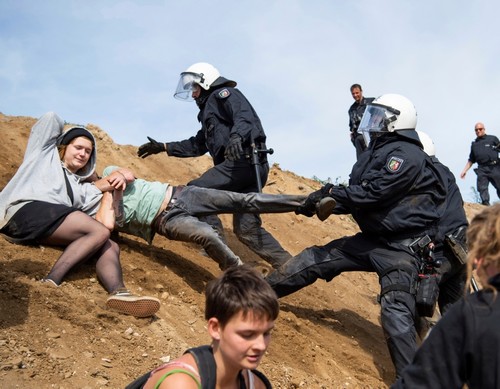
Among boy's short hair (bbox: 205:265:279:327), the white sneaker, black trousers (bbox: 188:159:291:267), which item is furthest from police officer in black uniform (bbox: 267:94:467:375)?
boy's short hair (bbox: 205:265:279:327)

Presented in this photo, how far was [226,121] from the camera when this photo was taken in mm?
7094

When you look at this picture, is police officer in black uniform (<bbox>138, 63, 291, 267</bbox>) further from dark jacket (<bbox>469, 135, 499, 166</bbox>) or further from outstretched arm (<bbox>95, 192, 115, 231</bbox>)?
dark jacket (<bbox>469, 135, 499, 166</bbox>)

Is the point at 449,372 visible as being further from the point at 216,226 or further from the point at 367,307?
the point at 367,307

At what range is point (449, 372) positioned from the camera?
210 cm

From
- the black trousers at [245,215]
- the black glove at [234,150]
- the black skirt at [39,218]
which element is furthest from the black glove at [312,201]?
the black skirt at [39,218]

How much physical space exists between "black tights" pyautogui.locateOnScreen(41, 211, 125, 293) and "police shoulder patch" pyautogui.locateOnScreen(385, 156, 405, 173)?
7.77 ft

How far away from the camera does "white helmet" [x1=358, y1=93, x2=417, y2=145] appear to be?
5.86 m

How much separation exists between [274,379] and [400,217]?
172 cm

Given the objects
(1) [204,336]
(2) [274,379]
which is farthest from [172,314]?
(2) [274,379]

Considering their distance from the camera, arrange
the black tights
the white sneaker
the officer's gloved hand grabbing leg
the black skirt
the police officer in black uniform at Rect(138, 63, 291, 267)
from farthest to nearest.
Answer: the police officer in black uniform at Rect(138, 63, 291, 267), the officer's gloved hand grabbing leg, the black skirt, the black tights, the white sneaker

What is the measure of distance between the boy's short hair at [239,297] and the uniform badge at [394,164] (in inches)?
120

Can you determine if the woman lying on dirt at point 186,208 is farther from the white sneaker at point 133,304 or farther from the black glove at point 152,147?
the black glove at point 152,147

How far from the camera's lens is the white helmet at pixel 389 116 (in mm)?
5859

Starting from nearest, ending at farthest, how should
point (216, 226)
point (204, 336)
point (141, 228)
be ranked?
point (204, 336) → point (141, 228) → point (216, 226)
